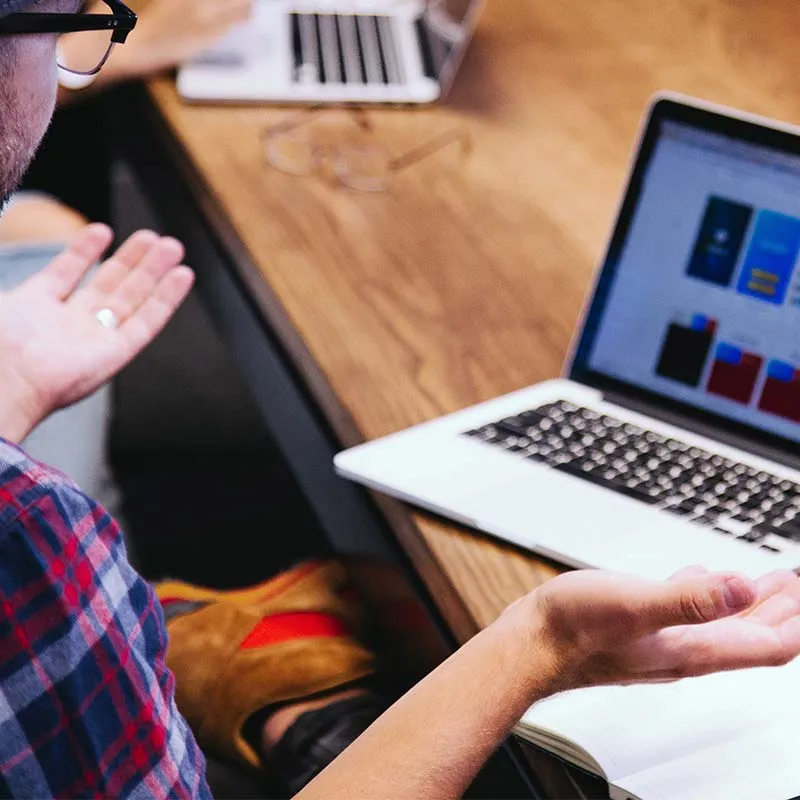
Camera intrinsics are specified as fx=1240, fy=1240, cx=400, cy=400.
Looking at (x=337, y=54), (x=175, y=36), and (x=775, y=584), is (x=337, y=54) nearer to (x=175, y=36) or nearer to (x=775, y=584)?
(x=175, y=36)

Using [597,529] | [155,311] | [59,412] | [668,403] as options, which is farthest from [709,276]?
[59,412]

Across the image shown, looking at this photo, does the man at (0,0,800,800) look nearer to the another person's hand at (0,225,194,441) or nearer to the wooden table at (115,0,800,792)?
the wooden table at (115,0,800,792)

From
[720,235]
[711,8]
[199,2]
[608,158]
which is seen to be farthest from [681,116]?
[711,8]

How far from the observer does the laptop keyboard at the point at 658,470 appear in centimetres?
91

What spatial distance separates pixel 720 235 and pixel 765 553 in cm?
27

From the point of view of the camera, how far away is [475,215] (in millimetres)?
1361

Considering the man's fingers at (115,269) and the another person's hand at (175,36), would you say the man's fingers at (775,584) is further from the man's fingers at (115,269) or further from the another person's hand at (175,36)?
the another person's hand at (175,36)

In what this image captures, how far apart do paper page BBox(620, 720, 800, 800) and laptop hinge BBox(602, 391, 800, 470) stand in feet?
0.99

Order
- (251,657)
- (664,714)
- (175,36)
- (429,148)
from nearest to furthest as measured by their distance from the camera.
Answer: (664,714) → (251,657) → (429,148) → (175,36)

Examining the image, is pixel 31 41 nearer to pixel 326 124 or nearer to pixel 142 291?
pixel 142 291

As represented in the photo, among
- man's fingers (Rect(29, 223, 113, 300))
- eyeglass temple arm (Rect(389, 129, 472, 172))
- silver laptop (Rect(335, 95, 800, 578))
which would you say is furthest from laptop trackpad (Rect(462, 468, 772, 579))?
eyeglass temple arm (Rect(389, 129, 472, 172))

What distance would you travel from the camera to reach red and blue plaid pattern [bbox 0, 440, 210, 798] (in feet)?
2.09

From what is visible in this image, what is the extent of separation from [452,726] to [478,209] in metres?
0.76

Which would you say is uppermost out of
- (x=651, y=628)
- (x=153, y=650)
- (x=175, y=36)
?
(x=175, y=36)
